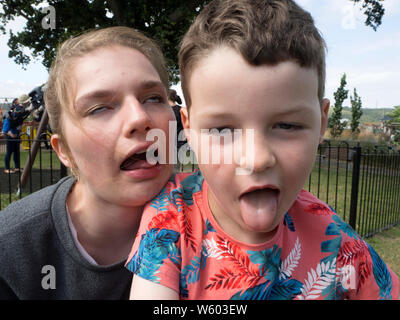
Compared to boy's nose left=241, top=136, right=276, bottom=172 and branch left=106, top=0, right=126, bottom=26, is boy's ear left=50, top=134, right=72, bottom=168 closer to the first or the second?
boy's nose left=241, top=136, right=276, bottom=172

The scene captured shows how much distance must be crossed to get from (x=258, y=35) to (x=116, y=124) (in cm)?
57

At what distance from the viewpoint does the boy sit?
0.88 meters

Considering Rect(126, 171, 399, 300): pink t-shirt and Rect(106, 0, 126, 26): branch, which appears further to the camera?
Rect(106, 0, 126, 26): branch

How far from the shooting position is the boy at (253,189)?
2.90ft

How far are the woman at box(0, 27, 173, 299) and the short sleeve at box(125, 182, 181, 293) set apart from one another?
13cm

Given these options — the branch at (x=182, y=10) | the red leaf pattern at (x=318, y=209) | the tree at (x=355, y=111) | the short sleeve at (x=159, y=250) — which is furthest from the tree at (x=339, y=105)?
the short sleeve at (x=159, y=250)

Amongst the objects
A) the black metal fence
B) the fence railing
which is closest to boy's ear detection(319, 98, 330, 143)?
the black metal fence

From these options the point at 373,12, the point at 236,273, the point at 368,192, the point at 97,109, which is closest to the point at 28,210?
the point at 97,109

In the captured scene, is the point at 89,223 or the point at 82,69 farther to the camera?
the point at 89,223

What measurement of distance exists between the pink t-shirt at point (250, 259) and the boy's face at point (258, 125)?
18 cm

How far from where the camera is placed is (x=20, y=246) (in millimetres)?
1351
